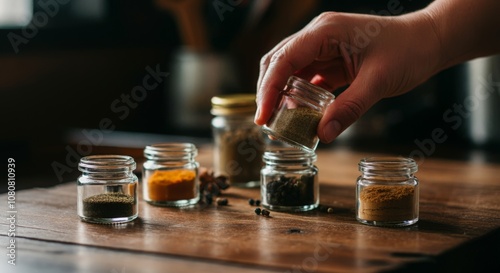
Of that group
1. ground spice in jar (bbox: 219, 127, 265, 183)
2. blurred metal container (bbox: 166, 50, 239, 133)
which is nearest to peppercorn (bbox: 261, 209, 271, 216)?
ground spice in jar (bbox: 219, 127, 265, 183)

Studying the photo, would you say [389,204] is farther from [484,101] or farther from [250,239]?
[484,101]

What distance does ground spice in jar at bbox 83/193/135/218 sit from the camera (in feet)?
4.58

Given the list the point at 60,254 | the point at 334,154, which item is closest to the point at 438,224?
the point at 60,254

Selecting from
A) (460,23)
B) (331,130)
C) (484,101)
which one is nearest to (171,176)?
(331,130)

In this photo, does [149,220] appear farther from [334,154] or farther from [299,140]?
[334,154]

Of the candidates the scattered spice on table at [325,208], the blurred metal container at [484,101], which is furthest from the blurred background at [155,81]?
the scattered spice on table at [325,208]

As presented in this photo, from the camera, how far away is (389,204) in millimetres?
1356

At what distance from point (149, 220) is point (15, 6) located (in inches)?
70.3

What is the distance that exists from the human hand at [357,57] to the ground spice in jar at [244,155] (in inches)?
10.5

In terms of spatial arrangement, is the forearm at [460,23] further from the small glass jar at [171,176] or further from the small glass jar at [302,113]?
the small glass jar at [171,176]

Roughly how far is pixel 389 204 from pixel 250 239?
0.89 feet

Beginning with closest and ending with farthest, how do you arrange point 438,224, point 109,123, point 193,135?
point 438,224
point 193,135
point 109,123

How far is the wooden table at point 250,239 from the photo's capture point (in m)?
1.10

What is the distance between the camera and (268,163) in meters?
1.54
